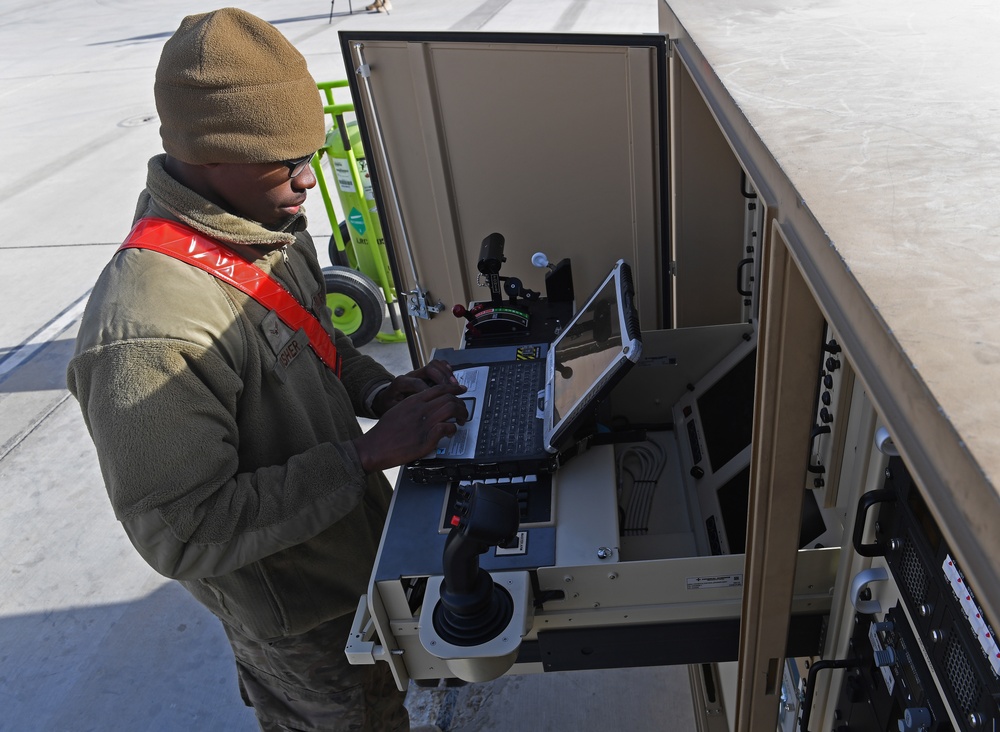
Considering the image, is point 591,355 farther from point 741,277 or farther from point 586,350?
point 741,277

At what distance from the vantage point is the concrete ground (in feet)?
8.39

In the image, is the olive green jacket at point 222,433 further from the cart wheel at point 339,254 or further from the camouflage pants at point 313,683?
the cart wheel at point 339,254

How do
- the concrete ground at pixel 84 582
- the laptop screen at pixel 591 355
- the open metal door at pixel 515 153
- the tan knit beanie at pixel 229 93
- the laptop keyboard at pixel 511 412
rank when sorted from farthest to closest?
1. the concrete ground at pixel 84 582
2. the open metal door at pixel 515 153
3. the laptop keyboard at pixel 511 412
4. the laptop screen at pixel 591 355
5. the tan knit beanie at pixel 229 93

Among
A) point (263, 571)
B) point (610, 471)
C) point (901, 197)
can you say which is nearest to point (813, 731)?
point (610, 471)

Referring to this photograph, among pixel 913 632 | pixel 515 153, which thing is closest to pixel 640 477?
pixel 913 632

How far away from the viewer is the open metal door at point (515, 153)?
2.22 metres

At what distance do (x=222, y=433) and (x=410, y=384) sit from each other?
67cm

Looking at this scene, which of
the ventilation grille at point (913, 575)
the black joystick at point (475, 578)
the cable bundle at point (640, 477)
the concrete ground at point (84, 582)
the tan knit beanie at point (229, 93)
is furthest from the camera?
the concrete ground at point (84, 582)

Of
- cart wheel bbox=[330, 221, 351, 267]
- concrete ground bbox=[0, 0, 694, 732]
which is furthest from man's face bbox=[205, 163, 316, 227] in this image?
cart wheel bbox=[330, 221, 351, 267]

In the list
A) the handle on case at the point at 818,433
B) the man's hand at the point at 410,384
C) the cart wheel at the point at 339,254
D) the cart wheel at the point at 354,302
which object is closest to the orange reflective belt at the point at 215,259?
the man's hand at the point at 410,384

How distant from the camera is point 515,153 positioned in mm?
2416

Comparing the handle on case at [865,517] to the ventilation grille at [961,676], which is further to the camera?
the handle on case at [865,517]

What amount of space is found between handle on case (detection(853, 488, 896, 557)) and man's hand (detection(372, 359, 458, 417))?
104 centimetres

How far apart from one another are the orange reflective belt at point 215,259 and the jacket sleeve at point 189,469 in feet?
0.63
